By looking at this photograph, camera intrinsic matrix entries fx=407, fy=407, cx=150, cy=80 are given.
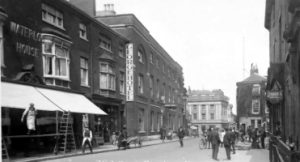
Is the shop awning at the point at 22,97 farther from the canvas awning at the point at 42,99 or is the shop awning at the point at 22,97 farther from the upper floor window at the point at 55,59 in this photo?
the upper floor window at the point at 55,59

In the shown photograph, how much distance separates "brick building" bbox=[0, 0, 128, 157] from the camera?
731 inches

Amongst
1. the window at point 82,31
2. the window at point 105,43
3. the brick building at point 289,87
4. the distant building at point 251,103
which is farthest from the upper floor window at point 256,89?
the window at point 82,31

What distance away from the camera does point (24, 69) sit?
19891 mm

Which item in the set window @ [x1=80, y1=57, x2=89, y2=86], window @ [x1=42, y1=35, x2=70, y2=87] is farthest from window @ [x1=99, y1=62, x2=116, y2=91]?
window @ [x1=42, y1=35, x2=70, y2=87]

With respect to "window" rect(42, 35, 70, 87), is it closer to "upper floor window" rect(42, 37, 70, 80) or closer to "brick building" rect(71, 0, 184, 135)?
"upper floor window" rect(42, 37, 70, 80)

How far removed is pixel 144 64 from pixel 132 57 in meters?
5.73

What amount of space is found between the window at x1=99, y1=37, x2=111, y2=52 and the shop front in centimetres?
739

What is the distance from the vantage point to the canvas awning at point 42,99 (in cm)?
1673

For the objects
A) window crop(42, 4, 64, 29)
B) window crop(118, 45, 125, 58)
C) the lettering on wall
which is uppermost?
window crop(42, 4, 64, 29)

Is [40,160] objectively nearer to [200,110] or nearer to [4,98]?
[4,98]

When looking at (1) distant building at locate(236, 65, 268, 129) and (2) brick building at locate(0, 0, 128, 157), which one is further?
(1) distant building at locate(236, 65, 268, 129)

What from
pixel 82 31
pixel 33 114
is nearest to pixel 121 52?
pixel 82 31

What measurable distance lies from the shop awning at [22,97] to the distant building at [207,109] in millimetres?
84050

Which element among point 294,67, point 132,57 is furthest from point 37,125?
point 132,57
